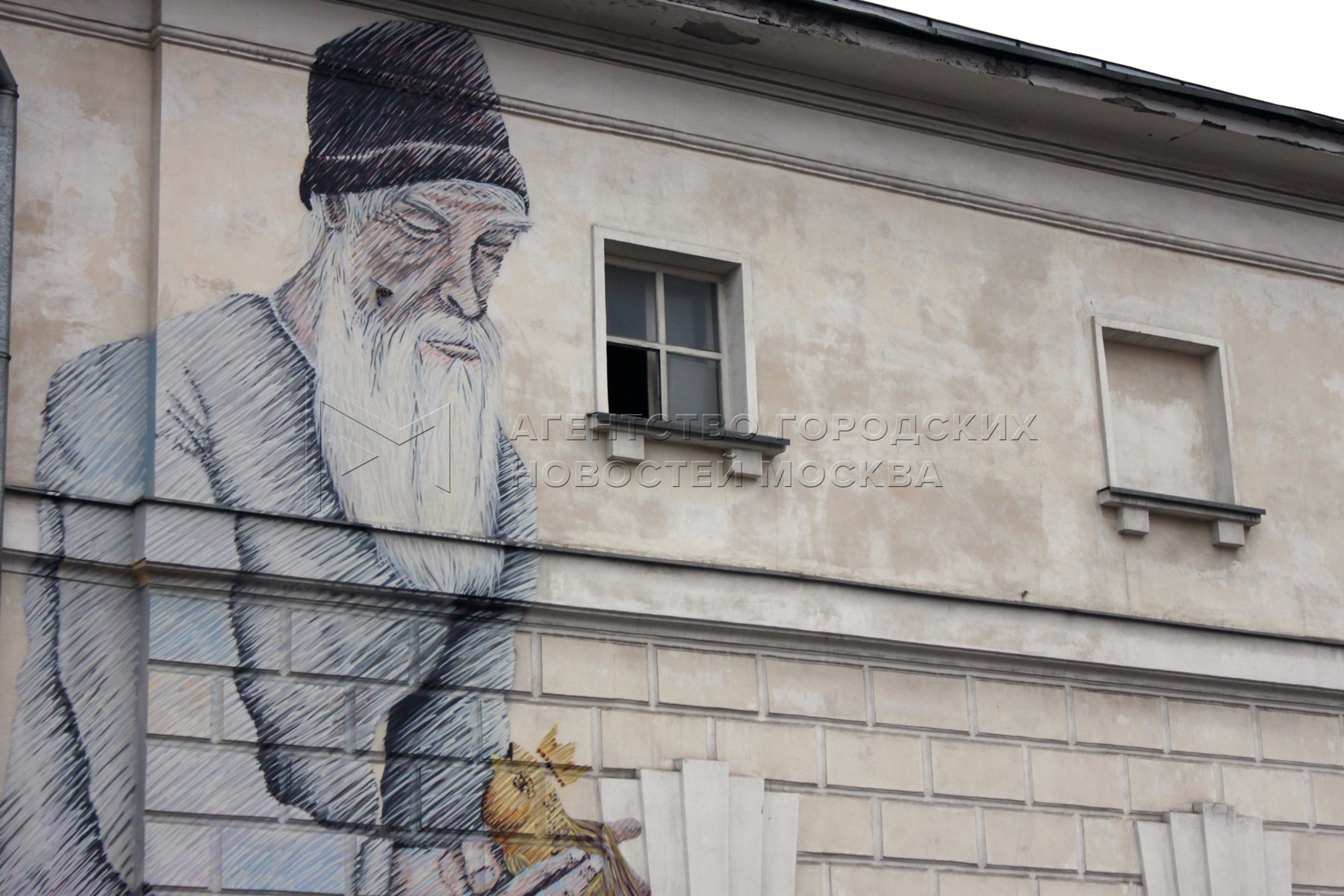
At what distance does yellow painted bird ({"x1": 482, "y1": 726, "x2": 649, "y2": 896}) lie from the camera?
11031 millimetres

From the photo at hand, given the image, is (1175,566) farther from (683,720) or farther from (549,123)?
(549,123)

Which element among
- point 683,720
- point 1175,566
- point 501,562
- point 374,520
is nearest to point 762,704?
point 683,720

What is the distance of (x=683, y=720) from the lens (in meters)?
11.7

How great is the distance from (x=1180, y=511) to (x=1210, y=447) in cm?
91

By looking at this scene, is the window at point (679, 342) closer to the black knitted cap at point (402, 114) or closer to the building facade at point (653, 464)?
the building facade at point (653, 464)

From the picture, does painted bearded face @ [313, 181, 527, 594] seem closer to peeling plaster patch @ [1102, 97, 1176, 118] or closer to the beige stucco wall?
the beige stucco wall

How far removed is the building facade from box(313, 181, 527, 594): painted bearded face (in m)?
0.03

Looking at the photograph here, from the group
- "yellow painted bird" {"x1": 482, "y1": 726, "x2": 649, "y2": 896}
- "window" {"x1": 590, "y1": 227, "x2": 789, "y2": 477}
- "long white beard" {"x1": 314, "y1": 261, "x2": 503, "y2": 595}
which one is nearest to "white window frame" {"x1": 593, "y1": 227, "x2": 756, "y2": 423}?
"window" {"x1": 590, "y1": 227, "x2": 789, "y2": 477}

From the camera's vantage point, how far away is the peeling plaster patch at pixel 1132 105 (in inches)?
556

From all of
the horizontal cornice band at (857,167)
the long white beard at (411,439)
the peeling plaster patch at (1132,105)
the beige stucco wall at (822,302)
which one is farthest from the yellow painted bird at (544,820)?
the peeling plaster patch at (1132,105)

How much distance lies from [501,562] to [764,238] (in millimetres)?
3117

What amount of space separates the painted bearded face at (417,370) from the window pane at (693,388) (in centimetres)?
130

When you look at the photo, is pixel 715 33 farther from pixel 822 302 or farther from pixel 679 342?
pixel 679 342

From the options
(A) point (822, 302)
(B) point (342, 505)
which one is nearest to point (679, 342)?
(A) point (822, 302)
